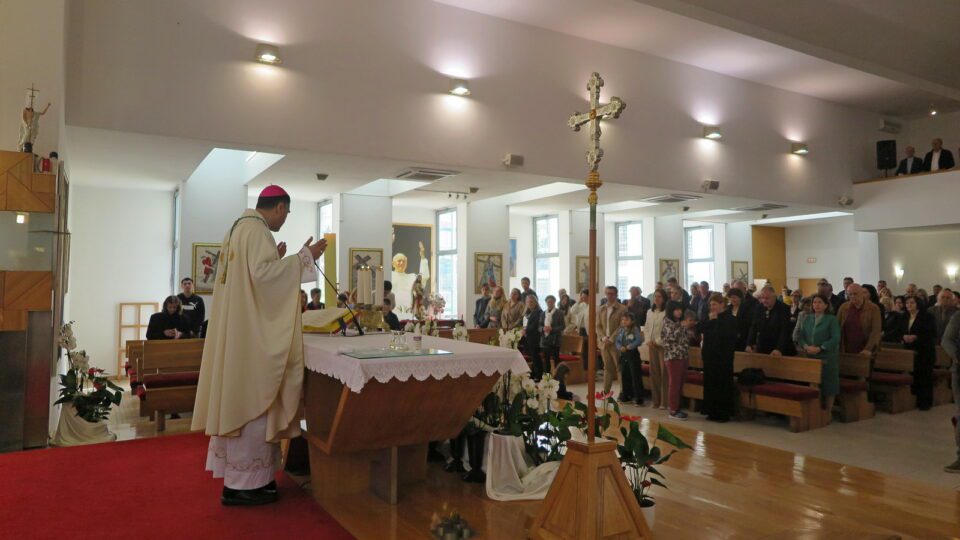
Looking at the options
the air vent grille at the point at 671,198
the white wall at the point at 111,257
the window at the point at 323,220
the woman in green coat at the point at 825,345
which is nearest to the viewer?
the woman in green coat at the point at 825,345

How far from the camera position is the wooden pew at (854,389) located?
8.08m

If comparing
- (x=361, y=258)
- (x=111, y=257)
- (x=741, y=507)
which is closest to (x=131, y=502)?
(x=741, y=507)

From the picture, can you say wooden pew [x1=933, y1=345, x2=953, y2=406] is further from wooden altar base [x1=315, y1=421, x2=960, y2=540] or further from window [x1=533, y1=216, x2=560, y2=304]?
window [x1=533, y1=216, x2=560, y2=304]

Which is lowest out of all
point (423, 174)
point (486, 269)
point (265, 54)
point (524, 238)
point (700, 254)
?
point (486, 269)

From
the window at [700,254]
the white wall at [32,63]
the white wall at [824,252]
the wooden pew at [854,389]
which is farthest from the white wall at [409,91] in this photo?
the white wall at [824,252]

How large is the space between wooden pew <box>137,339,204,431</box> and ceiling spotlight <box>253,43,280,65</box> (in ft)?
11.7

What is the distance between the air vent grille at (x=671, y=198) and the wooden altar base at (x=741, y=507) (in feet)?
26.6

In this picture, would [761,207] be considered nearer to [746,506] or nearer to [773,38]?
[773,38]

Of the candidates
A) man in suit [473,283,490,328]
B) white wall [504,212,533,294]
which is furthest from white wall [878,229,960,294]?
man in suit [473,283,490,328]

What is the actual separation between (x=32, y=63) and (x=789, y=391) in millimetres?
8427

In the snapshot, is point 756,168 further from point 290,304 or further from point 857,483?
point 290,304

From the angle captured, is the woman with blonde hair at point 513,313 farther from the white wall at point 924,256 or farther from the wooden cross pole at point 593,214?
the white wall at point 924,256

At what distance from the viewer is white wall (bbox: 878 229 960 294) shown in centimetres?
1548

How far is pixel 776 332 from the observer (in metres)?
8.34
